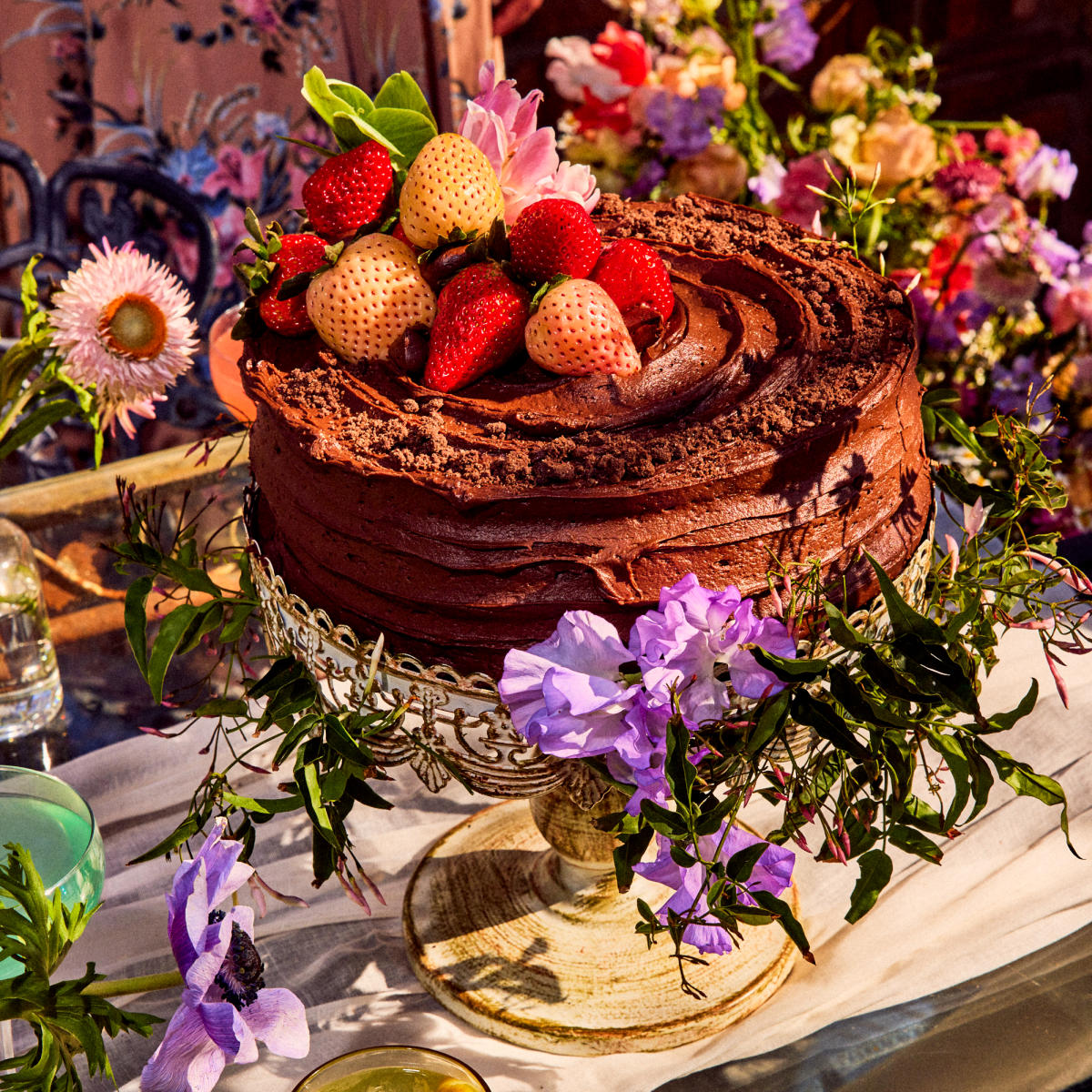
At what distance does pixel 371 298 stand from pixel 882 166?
935 mm

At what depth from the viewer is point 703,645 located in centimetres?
77

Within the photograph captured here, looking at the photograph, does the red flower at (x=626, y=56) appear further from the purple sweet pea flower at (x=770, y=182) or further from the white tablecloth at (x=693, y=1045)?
the white tablecloth at (x=693, y=1045)

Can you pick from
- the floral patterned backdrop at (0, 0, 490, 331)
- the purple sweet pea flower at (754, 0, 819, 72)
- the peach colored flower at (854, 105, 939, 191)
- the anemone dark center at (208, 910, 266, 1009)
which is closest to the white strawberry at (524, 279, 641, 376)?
the anemone dark center at (208, 910, 266, 1009)

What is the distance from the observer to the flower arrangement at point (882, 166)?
166 cm

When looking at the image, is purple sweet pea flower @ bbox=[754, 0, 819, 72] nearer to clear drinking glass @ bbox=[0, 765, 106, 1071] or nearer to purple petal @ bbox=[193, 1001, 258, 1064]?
clear drinking glass @ bbox=[0, 765, 106, 1071]

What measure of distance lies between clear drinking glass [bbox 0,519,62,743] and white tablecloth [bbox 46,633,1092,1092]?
4.3 inches

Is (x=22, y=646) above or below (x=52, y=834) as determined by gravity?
below

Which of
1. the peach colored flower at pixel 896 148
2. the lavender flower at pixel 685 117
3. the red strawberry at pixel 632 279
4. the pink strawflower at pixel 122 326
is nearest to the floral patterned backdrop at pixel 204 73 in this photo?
the lavender flower at pixel 685 117

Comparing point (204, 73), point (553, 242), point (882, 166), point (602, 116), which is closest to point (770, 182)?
point (882, 166)

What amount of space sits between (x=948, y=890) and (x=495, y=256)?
2.37ft

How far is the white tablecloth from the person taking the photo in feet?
3.41

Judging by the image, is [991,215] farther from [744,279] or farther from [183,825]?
[183,825]

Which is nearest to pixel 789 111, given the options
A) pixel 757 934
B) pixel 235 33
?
pixel 235 33

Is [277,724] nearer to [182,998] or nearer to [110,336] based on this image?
[182,998]
